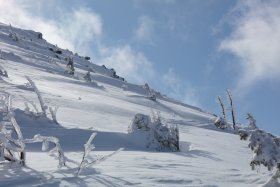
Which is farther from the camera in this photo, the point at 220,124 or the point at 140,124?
the point at 220,124

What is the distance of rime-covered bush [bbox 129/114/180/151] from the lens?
9425 millimetres

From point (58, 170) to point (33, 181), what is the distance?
21.0 inches

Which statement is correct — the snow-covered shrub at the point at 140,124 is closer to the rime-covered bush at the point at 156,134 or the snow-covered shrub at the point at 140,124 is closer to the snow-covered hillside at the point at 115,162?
the rime-covered bush at the point at 156,134

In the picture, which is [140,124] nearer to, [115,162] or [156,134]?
[156,134]

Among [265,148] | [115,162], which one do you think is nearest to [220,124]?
[115,162]

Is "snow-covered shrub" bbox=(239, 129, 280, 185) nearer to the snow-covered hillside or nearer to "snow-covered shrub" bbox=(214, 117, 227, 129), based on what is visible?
the snow-covered hillside

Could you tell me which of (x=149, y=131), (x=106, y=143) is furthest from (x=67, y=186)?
(x=149, y=131)

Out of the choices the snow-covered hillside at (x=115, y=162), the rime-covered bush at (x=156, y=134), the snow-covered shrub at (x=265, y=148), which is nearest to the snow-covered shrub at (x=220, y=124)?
the snow-covered hillside at (x=115, y=162)

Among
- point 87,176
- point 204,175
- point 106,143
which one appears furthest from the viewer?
point 106,143

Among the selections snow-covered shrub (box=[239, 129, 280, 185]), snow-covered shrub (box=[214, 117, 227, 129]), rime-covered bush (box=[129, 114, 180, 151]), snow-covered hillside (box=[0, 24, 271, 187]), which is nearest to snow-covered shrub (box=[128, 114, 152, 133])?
rime-covered bush (box=[129, 114, 180, 151])

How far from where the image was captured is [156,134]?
9734mm

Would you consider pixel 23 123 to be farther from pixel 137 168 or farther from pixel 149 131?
pixel 137 168

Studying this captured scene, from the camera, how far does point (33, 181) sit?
455cm

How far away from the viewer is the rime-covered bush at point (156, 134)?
9425mm
